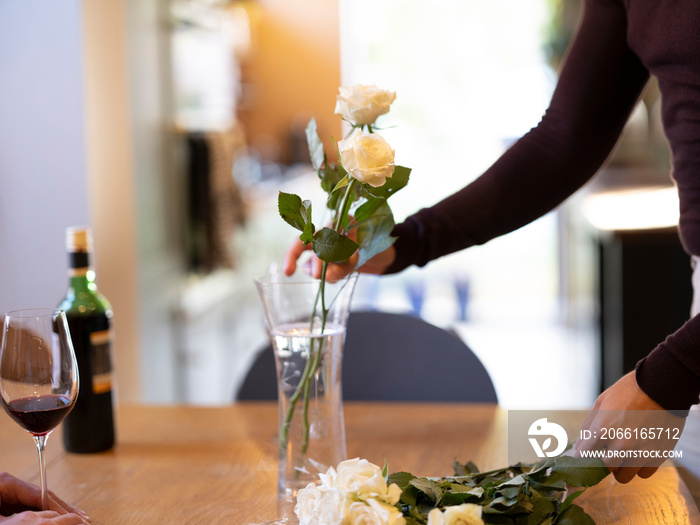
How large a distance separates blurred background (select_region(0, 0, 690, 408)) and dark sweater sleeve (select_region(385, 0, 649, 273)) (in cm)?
19

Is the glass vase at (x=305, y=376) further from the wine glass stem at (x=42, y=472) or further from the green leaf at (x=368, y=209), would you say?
the wine glass stem at (x=42, y=472)

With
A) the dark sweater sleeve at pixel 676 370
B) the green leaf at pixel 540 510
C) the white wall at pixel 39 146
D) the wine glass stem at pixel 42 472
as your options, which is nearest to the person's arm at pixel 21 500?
the wine glass stem at pixel 42 472

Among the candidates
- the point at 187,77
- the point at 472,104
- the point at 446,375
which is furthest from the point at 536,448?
the point at 472,104

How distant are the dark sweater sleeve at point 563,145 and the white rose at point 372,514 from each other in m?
0.48

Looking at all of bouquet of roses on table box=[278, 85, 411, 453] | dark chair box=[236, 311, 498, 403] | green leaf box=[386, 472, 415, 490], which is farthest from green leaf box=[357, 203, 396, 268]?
dark chair box=[236, 311, 498, 403]

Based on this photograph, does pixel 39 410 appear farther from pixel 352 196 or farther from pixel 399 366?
pixel 399 366

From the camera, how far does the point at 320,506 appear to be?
1.94 ft

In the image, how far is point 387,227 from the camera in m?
0.75

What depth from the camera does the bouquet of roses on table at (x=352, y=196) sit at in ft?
2.15

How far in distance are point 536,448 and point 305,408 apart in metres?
0.25

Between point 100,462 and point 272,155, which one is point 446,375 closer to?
point 100,462

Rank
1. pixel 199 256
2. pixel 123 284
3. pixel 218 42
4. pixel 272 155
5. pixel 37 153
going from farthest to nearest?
1. pixel 272 155
2. pixel 218 42
3. pixel 199 256
4. pixel 123 284
5. pixel 37 153

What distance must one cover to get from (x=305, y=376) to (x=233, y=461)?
0.24m

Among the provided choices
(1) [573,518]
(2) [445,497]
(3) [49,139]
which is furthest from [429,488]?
(3) [49,139]
